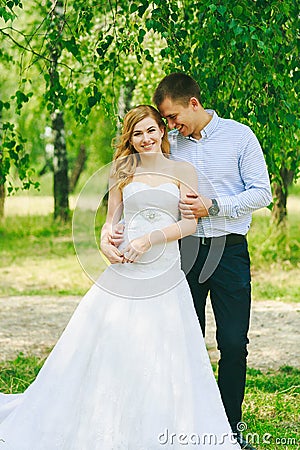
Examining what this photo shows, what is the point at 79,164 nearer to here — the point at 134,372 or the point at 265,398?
the point at 265,398

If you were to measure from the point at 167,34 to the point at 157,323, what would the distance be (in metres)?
1.75

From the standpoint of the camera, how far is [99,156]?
15.7 metres

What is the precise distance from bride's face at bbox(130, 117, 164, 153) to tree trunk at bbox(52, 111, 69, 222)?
→ 33.6ft

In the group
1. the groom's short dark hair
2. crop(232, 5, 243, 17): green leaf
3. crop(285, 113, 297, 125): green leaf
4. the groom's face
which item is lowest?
the groom's face

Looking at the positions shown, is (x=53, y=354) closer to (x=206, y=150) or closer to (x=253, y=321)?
(x=206, y=150)

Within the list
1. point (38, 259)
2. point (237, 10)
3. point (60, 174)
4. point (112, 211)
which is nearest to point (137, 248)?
point (112, 211)

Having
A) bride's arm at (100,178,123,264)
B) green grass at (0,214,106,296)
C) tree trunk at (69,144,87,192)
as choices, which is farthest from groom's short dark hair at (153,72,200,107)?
tree trunk at (69,144,87,192)

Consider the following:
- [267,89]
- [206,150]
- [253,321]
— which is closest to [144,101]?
[253,321]

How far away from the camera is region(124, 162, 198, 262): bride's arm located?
344cm

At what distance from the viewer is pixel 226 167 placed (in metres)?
3.67

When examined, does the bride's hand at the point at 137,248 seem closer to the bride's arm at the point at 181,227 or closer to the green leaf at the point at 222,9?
the bride's arm at the point at 181,227

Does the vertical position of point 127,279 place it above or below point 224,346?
above

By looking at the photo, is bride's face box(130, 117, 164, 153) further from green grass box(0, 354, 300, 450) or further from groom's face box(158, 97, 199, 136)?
green grass box(0, 354, 300, 450)

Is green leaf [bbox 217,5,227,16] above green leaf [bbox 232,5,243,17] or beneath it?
beneath
